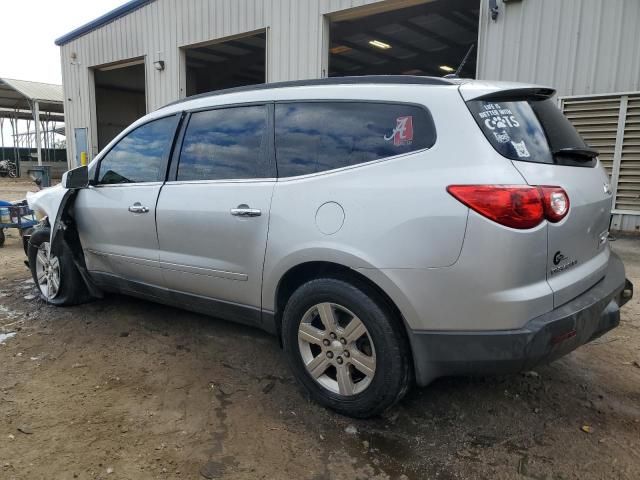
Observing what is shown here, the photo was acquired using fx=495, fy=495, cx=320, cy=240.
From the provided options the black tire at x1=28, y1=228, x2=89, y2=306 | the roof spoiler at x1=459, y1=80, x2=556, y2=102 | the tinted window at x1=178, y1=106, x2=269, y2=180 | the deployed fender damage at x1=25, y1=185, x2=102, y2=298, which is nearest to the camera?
the roof spoiler at x1=459, y1=80, x2=556, y2=102

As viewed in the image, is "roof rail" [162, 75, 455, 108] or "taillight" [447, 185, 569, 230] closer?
"taillight" [447, 185, 569, 230]

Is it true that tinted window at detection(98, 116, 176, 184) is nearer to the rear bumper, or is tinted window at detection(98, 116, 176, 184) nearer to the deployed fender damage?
the deployed fender damage

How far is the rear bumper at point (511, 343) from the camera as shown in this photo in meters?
2.18

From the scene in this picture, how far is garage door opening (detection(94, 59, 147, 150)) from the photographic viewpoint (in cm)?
1844

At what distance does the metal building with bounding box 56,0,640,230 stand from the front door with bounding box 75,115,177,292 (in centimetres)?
442

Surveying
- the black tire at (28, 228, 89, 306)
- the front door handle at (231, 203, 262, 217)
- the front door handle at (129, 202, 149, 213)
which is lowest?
the black tire at (28, 228, 89, 306)

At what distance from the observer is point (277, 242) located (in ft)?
9.18

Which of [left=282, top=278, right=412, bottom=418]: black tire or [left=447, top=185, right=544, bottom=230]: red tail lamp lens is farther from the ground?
[left=447, top=185, right=544, bottom=230]: red tail lamp lens

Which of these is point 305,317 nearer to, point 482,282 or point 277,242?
point 277,242

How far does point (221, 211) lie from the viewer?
10.1 ft

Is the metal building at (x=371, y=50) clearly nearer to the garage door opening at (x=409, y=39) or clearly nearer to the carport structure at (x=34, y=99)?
the garage door opening at (x=409, y=39)

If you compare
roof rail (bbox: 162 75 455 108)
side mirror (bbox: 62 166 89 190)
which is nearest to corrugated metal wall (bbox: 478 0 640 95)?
roof rail (bbox: 162 75 455 108)

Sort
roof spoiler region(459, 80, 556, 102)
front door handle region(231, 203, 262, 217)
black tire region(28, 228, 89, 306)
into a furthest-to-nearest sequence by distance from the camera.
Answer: black tire region(28, 228, 89, 306) < front door handle region(231, 203, 262, 217) < roof spoiler region(459, 80, 556, 102)

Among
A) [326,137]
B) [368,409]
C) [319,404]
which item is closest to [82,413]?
[319,404]
